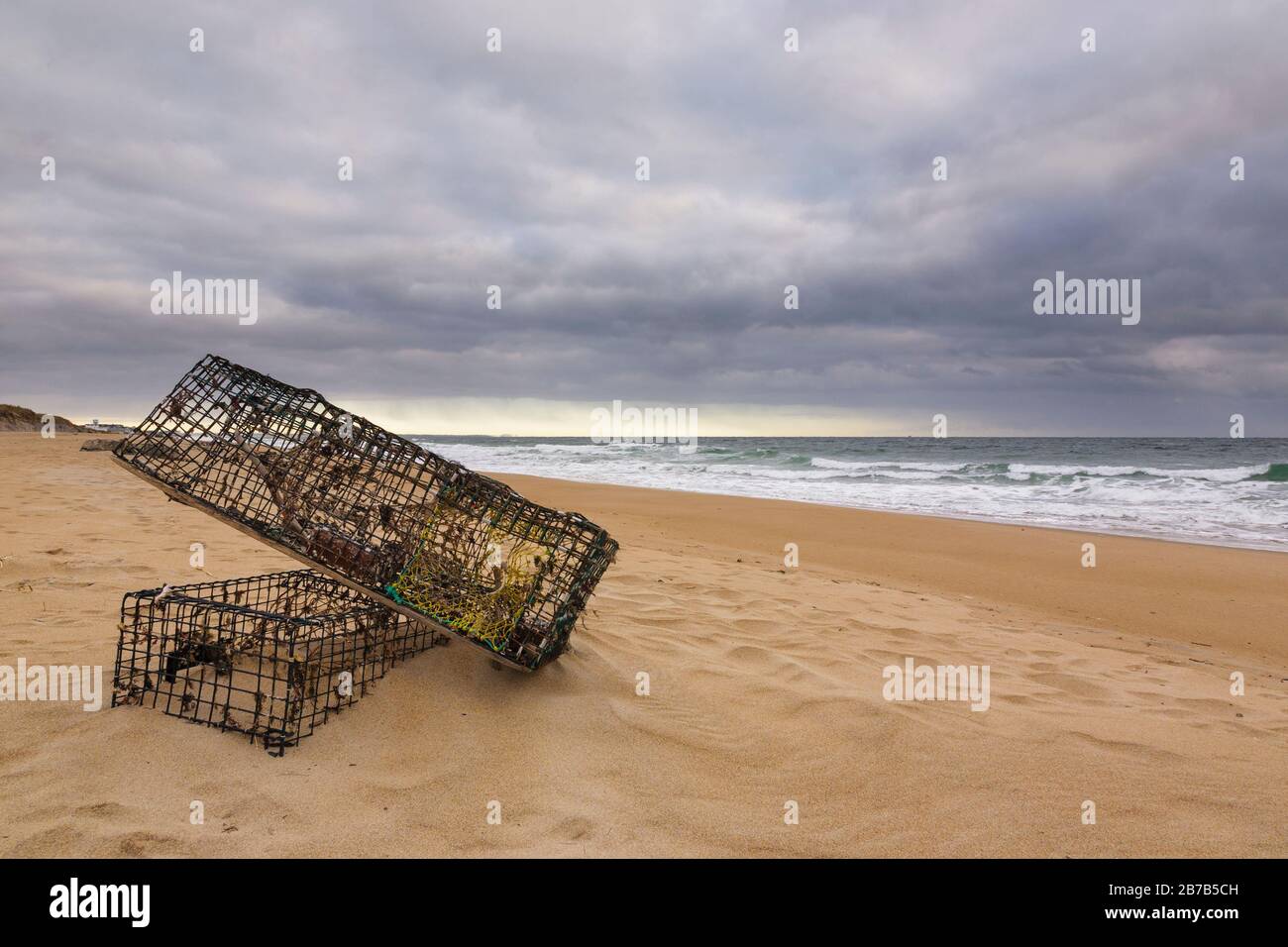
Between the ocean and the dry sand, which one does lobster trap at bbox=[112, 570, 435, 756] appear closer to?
the dry sand

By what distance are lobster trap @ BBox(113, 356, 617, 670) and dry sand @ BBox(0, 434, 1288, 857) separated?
0.53 metres

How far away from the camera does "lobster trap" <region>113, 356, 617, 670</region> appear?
3.57 m

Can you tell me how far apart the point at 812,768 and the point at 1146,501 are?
1895 cm

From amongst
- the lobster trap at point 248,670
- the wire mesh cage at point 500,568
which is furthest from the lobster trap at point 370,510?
the lobster trap at point 248,670

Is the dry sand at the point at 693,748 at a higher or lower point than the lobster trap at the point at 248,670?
lower

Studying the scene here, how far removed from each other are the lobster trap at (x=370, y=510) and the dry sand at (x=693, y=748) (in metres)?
0.53

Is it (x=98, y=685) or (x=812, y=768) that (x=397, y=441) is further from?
(x=812, y=768)

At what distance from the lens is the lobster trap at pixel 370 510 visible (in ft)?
11.7

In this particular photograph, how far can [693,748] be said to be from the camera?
3773 millimetres

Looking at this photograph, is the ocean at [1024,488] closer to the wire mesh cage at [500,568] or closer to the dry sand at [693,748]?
the dry sand at [693,748]

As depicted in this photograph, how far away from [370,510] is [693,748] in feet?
7.06

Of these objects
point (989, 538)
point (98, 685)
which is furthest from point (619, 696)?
point (989, 538)

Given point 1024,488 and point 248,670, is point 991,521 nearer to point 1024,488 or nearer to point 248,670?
point 1024,488

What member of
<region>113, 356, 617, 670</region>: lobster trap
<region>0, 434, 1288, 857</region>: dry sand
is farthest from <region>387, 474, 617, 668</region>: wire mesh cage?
<region>0, 434, 1288, 857</region>: dry sand
